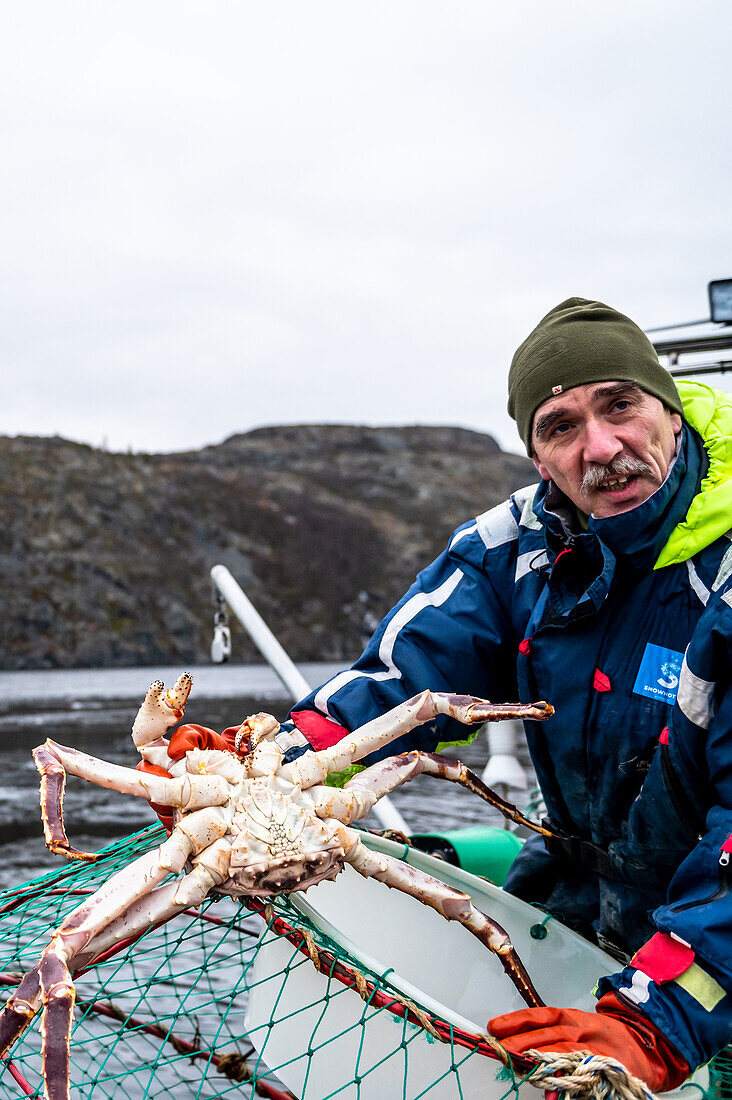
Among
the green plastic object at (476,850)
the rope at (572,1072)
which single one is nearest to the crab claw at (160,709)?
the rope at (572,1072)

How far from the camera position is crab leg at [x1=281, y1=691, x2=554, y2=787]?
92.2 inches

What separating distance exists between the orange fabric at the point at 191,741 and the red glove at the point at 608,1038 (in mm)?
928

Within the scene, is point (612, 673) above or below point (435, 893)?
above

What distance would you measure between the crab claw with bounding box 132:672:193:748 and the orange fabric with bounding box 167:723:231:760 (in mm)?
51

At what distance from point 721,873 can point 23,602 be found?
234 feet

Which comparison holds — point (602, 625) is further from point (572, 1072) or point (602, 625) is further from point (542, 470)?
point (572, 1072)

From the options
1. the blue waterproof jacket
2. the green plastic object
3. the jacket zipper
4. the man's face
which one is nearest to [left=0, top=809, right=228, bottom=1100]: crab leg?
the blue waterproof jacket

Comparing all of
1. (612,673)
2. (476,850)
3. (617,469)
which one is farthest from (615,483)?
→ (476,850)

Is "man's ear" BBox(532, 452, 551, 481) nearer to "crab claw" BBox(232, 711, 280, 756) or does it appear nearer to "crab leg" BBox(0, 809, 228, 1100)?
"crab claw" BBox(232, 711, 280, 756)

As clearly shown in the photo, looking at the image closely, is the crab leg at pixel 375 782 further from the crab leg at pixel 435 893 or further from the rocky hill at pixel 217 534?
the rocky hill at pixel 217 534

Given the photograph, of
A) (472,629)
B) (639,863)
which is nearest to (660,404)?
(472,629)

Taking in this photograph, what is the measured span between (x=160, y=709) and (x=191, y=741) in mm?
114

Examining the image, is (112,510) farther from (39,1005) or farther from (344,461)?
(39,1005)

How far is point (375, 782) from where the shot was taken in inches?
94.7
